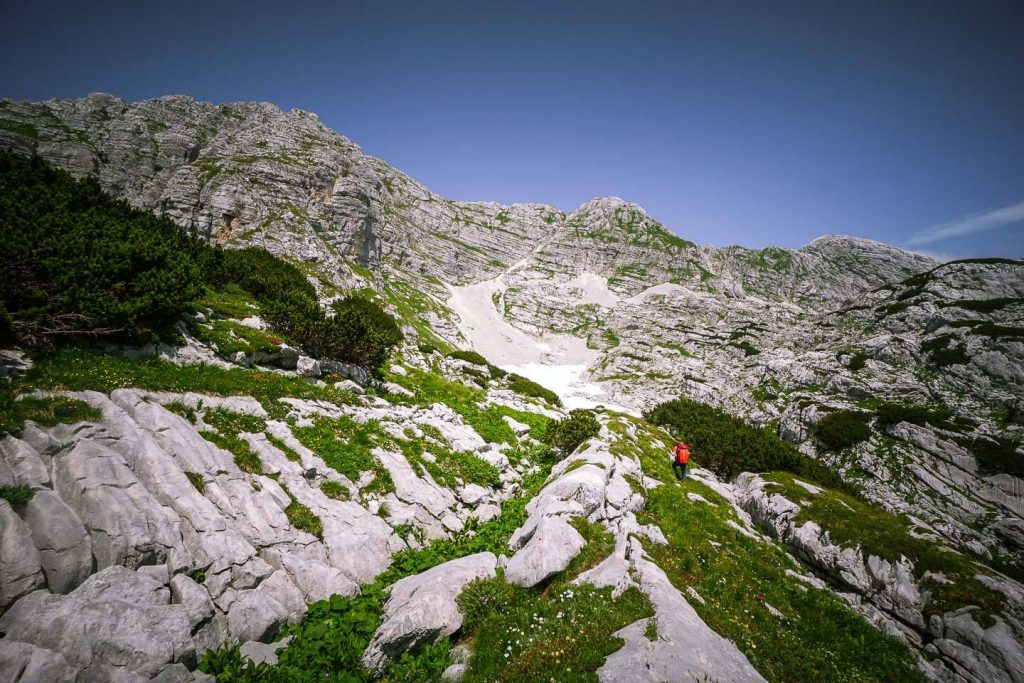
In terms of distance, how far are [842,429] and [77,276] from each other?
7225cm

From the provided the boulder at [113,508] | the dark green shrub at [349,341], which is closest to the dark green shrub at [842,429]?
the dark green shrub at [349,341]

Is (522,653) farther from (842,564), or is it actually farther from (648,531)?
(842,564)

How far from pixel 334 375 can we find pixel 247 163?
448 feet

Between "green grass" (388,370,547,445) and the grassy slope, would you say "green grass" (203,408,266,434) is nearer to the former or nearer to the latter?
"green grass" (388,370,547,445)

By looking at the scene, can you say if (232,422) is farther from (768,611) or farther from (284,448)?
(768,611)

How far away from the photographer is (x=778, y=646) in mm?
9039

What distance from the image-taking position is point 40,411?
888 centimetres

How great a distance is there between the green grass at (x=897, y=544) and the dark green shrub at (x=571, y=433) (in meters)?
11.3

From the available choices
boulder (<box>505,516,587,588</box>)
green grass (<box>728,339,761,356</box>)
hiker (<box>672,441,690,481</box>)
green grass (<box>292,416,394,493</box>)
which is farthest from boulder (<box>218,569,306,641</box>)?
green grass (<box>728,339,761,356</box>)

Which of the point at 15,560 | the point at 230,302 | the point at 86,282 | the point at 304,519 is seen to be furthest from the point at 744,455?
the point at 230,302

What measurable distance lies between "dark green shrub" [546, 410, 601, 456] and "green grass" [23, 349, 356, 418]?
12865 mm

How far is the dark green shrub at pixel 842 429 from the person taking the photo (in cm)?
4544

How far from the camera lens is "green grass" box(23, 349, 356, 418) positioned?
1074 cm

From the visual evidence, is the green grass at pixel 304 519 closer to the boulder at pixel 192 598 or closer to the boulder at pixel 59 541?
the boulder at pixel 192 598
